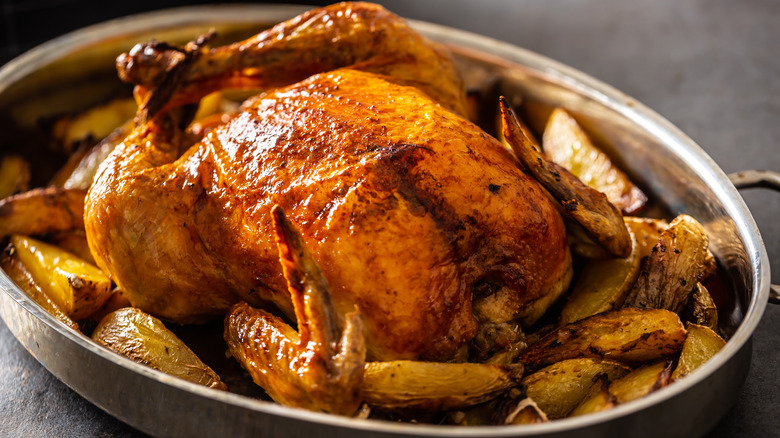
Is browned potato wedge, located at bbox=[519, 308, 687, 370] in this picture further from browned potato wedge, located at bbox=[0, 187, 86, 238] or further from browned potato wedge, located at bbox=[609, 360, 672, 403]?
browned potato wedge, located at bbox=[0, 187, 86, 238]

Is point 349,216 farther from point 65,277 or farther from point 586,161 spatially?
point 586,161

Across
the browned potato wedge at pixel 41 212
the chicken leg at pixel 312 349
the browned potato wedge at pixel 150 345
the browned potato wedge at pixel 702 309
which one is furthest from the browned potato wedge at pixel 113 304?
the browned potato wedge at pixel 702 309

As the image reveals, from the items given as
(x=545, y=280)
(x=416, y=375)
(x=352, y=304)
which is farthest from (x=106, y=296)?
(x=545, y=280)

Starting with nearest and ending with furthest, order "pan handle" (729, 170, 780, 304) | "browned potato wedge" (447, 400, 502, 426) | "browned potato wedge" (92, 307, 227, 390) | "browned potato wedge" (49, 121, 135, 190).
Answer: "browned potato wedge" (447, 400, 502, 426) < "browned potato wedge" (92, 307, 227, 390) < "pan handle" (729, 170, 780, 304) < "browned potato wedge" (49, 121, 135, 190)

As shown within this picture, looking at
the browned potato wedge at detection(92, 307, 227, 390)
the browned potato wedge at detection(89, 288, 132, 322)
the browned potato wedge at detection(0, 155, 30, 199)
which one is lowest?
the browned potato wedge at detection(89, 288, 132, 322)

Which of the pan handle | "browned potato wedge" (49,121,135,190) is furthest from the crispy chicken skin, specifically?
the pan handle

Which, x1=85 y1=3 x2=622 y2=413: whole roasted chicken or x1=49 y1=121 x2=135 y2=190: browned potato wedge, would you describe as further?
x1=49 y1=121 x2=135 y2=190: browned potato wedge

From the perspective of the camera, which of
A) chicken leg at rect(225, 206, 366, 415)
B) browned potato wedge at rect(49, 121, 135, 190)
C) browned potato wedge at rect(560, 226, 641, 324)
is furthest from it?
browned potato wedge at rect(49, 121, 135, 190)

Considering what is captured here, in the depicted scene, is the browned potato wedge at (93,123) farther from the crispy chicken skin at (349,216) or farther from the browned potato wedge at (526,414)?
the browned potato wedge at (526,414)
